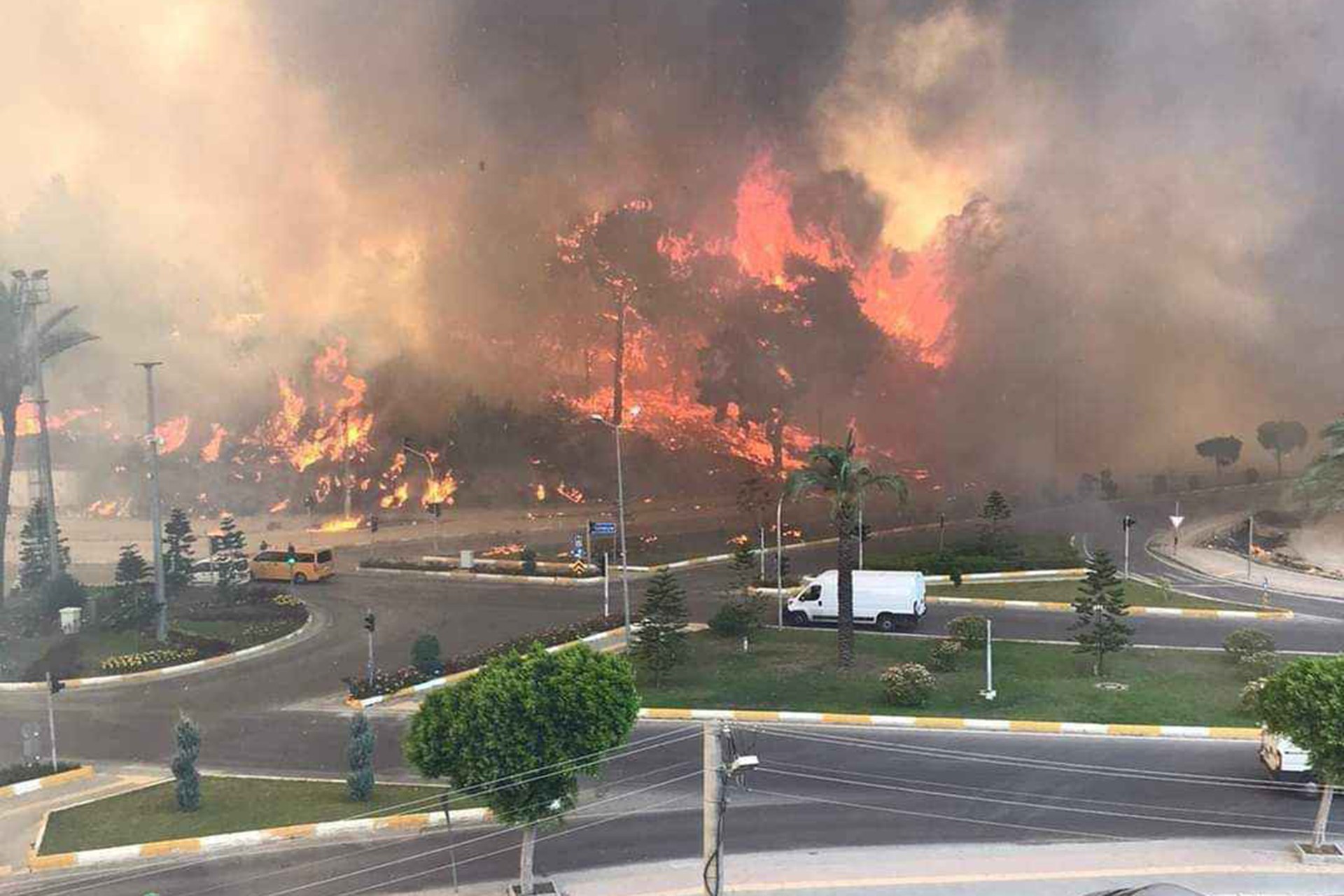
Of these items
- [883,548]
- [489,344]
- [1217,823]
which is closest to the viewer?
[1217,823]

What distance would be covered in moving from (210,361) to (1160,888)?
221 ft

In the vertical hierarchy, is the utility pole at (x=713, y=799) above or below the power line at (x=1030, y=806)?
above

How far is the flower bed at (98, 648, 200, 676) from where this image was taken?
31609 millimetres

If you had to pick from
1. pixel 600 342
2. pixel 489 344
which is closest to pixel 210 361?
pixel 489 344

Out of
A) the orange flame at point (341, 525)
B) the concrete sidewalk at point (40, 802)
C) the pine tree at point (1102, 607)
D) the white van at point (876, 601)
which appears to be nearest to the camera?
the concrete sidewalk at point (40, 802)

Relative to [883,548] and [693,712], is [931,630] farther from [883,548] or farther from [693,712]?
[883,548]

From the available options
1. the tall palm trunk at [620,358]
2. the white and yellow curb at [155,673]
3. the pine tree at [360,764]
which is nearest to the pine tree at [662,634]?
the pine tree at [360,764]

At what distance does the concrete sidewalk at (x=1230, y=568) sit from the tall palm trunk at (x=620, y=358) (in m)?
33.7

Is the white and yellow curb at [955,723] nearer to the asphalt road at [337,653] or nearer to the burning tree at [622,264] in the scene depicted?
the asphalt road at [337,653]

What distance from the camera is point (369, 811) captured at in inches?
778

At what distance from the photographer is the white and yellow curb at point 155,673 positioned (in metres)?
30.7

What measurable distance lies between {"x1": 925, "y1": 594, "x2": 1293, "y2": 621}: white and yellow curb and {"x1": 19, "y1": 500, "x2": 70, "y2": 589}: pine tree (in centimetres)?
3516

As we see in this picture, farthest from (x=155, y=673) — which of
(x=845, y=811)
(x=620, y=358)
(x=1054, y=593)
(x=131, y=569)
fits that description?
(x=620, y=358)

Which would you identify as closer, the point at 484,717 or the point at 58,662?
the point at 484,717
